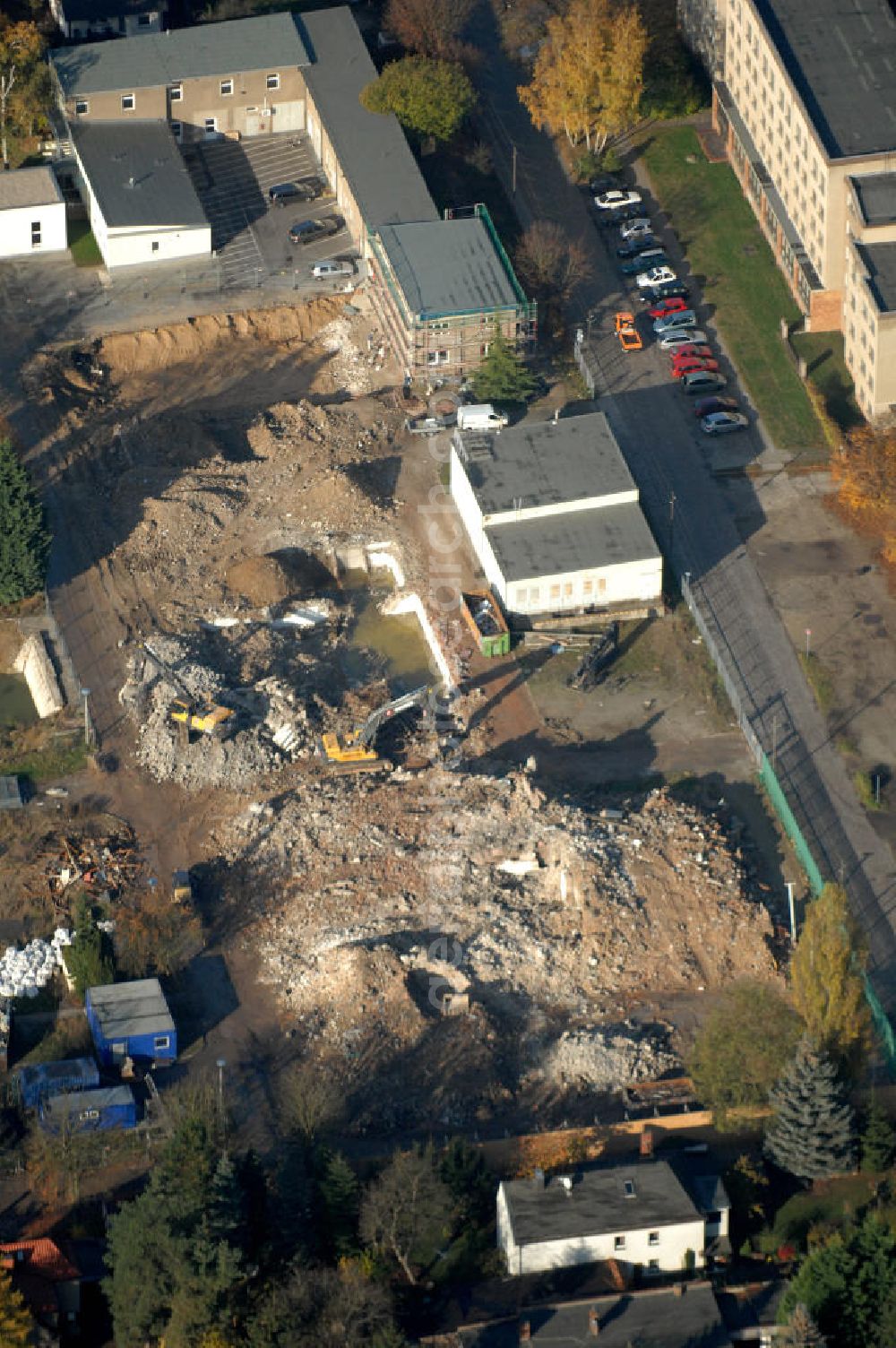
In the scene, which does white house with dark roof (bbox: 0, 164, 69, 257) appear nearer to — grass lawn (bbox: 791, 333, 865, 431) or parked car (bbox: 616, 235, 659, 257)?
parked car (bbox: 616, 235, 659, 257)

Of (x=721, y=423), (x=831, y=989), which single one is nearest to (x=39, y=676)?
(x=721, y=423)

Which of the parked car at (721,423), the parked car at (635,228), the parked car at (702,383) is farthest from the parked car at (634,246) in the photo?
the parked car at (721,423)

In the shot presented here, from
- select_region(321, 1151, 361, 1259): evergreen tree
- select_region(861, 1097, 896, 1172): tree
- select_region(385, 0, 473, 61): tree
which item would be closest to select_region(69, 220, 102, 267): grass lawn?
select_region(385, 0, 473, 61): tree

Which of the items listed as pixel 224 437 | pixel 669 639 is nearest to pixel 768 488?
pixel 669 639

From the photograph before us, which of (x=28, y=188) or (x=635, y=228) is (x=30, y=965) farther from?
→ (x=635, y=228)

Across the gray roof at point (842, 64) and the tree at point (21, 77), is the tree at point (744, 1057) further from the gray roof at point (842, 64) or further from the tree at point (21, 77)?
the tree at point (21, 77)

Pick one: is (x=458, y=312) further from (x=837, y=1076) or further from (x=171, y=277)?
(x=837, y=1076)
